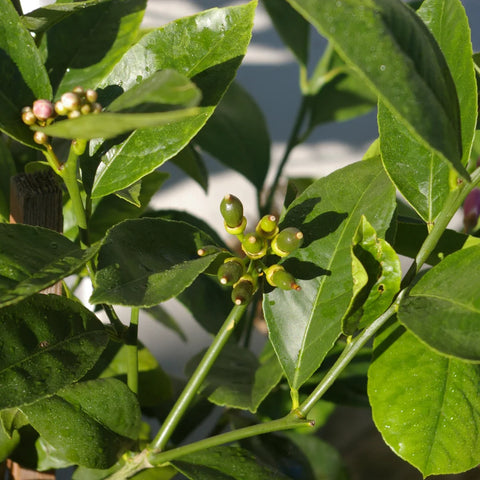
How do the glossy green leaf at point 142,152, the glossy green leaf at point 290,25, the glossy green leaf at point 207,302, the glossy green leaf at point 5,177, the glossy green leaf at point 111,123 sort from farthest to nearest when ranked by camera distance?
1. the glossy green leaf at point 290,25
2. the glossy green leaf at point 207,302
3. the glossy green leaf at point 5,177
4. the glossy green leaf at point 142,152
5. the glossy green leaf at point 111,123

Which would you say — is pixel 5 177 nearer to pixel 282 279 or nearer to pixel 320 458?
pixel 282 279

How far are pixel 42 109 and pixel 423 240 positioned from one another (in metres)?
0.21

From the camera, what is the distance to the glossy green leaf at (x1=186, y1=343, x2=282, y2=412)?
1.28ft

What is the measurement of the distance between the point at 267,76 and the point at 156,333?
1.84ft

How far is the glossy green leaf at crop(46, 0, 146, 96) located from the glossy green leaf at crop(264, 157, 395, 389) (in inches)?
4.8

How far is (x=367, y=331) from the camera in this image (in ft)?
1.04

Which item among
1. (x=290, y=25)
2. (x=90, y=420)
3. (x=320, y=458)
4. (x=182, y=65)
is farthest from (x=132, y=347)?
(x=290, y=25)

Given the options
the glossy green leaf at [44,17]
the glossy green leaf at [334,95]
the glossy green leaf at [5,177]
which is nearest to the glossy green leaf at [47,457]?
the glossy green leaf at [5,177]

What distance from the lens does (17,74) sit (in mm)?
314

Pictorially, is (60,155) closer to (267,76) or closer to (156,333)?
(156,333)

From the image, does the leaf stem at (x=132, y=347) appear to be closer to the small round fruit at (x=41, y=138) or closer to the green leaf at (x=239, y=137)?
the small round fruit at (x=41, y=138)

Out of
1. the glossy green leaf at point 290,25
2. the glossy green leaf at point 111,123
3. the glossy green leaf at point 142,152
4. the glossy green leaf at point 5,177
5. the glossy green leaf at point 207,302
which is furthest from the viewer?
the glossy green leaf at point 290,25

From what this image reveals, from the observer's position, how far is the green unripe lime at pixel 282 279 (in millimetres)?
286

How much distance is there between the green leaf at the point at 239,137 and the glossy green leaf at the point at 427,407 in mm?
306
